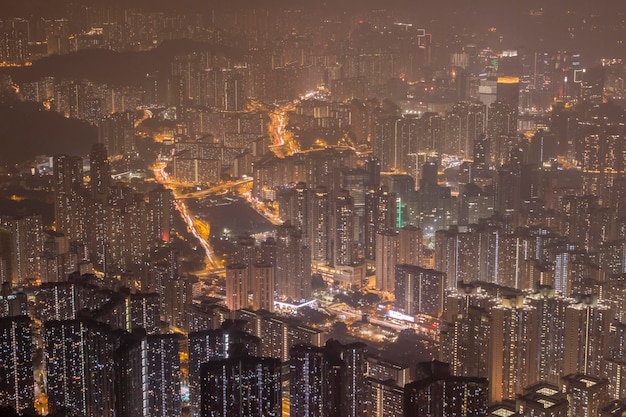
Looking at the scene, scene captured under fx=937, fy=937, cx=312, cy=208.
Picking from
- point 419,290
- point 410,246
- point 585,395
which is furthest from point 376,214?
point 585,395

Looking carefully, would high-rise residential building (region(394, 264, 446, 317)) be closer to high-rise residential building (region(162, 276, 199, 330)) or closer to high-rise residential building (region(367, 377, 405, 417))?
high-rise residential building (region(162, 276, 199, 330))

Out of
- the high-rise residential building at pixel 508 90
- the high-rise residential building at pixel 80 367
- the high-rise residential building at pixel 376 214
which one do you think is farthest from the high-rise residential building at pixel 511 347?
the high-rise residential building at pixel 508 90

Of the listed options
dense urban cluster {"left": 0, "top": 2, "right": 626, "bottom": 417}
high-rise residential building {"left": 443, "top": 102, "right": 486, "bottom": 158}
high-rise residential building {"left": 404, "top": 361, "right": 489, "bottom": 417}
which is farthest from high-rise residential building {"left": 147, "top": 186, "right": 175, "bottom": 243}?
high-rise residential building {"left": 443, "top": 102, "right": 486, "bottom": 158}

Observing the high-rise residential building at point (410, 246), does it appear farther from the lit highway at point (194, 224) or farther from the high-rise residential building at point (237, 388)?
the high-rise residential building at point (237, 388)

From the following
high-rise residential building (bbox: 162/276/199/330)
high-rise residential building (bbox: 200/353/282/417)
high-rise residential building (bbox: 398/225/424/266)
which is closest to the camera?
high-rise residential building (bbox: 200/353/282/417)

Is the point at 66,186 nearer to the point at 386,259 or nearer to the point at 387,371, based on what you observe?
the point at 386,259

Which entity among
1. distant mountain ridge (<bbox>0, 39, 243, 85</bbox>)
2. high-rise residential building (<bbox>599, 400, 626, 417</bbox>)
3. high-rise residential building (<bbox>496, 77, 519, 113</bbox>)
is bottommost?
high-rise residential building (<bbox>599, 400, 626, 417</bbox>)

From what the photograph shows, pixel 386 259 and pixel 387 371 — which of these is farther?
pixel 386 259
